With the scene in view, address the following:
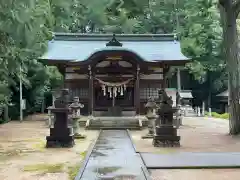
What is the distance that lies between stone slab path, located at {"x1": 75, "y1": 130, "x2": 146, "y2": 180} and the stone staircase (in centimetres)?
631

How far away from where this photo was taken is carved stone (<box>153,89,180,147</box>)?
10648mm

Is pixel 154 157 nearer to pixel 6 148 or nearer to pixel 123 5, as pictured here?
pixel 6 148

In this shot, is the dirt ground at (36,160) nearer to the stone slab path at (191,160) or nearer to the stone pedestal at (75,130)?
the stone pedestal at (75,130)

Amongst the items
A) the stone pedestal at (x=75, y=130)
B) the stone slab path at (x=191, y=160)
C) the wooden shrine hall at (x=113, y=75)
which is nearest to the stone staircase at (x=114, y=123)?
the wooden shrine hall at (x=113, y=75)

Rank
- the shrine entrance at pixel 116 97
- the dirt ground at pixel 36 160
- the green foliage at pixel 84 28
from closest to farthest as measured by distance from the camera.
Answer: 1. the green foliage at pixel 84 28
2. the dirt ground at pixel 36 160
3. the shrine entrance at pixel 116 97

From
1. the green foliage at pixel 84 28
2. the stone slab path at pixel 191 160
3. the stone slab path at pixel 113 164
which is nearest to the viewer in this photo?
the green foliage at pixel 84 28

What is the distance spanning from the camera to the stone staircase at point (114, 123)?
1683 cm

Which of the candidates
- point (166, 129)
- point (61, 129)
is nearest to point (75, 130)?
point (61, 129)

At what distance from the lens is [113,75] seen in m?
20.0

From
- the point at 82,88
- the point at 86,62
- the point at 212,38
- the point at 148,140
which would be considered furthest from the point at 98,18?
the point at 212,38

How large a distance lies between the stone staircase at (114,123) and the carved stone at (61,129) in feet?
19.2

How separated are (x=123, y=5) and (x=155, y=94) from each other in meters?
18.1

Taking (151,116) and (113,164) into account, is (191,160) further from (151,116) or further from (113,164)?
(151,116)

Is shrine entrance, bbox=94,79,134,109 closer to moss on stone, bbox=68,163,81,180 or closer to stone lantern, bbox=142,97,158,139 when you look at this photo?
stone lantern, bbox=142,97,158,139
